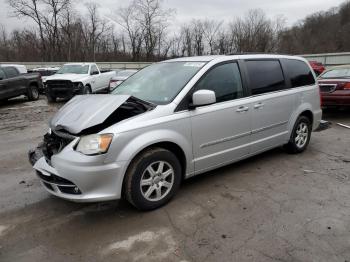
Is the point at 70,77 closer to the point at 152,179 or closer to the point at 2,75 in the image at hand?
the point at 2,75

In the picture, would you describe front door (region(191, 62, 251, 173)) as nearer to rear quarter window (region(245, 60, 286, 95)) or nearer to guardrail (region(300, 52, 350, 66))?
rear quarter window (region(245, 60, 286, 95))

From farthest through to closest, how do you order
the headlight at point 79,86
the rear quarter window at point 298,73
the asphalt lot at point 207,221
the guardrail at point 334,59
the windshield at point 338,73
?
the guardrail at point 334,59
the headlight at point 79,86
the windshield at point 338,73
the rear quarter window at point 298,73
the asphalt lot at point 207,221

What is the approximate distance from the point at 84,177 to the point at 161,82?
1770 mm

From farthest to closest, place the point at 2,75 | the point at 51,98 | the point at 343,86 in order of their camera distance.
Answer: the point at 51,98
the point at 2,75
the point at 343,86

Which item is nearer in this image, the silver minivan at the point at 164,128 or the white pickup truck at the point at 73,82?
the silver minivan at the point at 164,128

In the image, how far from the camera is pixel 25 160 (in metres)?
6.04

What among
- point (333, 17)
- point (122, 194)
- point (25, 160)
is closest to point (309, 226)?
point (122, 194)

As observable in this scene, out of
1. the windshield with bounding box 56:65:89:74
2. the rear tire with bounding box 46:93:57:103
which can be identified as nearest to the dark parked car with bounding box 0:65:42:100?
the rear tire with bounding box 46:93:57:103

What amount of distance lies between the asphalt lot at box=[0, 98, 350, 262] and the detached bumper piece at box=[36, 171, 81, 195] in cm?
40

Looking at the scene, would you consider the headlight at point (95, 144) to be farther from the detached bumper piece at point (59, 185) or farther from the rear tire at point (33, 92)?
the rear tire at point (33, 92)

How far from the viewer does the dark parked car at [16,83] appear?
1425 centimetres

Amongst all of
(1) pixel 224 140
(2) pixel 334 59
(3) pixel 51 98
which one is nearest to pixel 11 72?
(3) pixel 51 98

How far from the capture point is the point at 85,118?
3.62 m

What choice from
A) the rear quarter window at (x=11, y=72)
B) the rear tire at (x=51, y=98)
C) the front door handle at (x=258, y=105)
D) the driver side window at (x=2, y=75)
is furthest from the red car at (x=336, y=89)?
the rear quarter window at (x=11, y=72)
